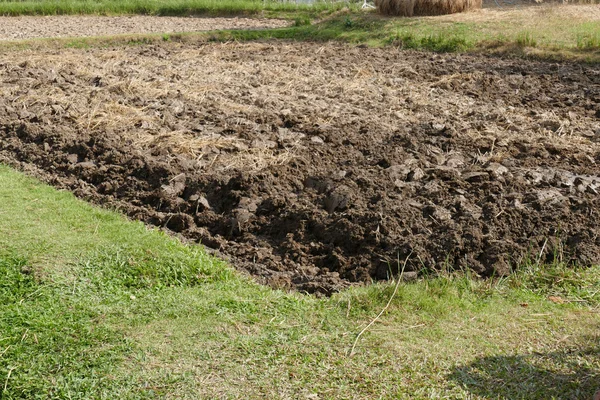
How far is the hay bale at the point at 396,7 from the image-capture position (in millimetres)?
13948

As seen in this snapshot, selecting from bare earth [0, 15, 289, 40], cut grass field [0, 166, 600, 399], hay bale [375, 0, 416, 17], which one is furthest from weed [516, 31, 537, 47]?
cut grass field [0, 166, 600, 399]

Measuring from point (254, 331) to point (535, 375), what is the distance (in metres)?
1.48

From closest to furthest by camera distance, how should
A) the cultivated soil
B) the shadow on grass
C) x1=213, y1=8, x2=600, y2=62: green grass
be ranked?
the shadow on grass < the cultivated soil < x1=213, y1=8, x2=600, y2=62: green grass

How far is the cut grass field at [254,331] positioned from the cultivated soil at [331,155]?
1.10 ft

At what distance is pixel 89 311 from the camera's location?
438 cm

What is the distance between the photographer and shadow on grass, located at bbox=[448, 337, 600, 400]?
12.2 ft

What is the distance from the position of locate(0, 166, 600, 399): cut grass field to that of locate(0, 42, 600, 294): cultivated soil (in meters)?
0.34

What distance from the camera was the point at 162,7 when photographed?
1777cm

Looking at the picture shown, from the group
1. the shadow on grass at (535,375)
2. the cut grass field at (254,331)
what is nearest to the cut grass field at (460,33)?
the cut grass field at (254,331)

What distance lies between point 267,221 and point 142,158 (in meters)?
1.64

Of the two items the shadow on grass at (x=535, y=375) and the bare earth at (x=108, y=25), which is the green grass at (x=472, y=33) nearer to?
the bare earth at (x=108, y=25)

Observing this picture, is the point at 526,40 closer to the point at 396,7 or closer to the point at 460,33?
the point at 460,33

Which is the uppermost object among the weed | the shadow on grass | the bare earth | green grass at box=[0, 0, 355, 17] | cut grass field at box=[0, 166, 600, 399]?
green grass at box=[0, 0, 355, 17]

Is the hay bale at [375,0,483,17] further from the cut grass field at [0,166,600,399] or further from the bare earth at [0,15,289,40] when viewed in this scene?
the cut grass field at [0,166,600,399]
